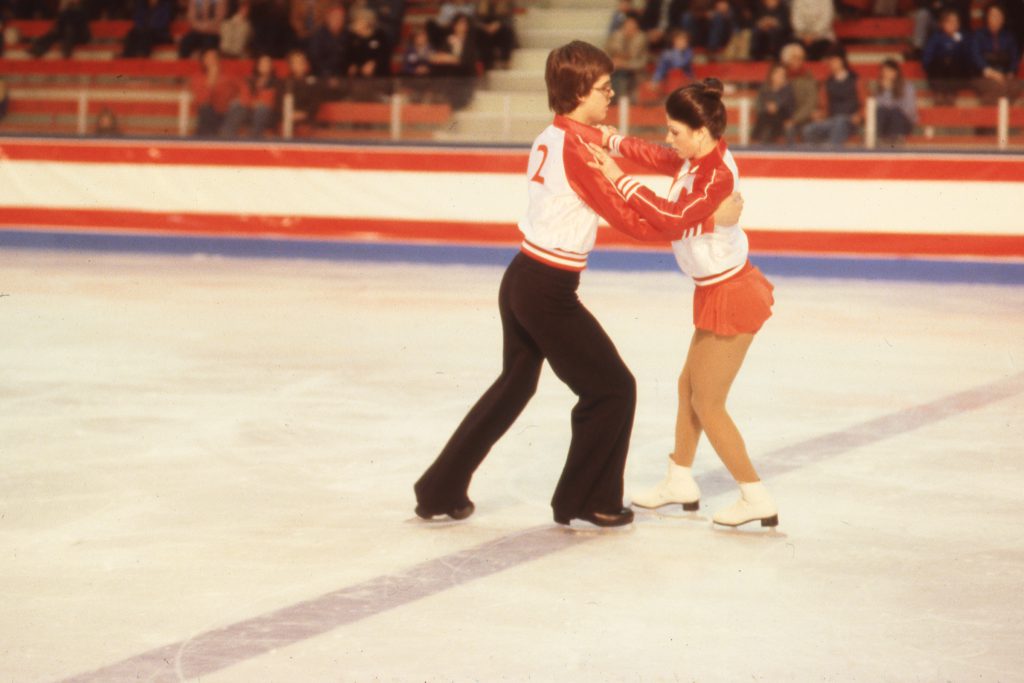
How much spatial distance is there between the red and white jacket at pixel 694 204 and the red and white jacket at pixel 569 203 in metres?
0.05

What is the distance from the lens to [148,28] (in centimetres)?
1559

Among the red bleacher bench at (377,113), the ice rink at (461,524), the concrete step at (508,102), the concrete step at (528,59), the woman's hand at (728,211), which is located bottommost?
the ice rink at (461,524)

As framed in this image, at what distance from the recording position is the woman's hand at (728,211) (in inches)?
182

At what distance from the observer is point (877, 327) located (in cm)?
946

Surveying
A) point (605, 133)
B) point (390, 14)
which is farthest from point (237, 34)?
point (605, 133)

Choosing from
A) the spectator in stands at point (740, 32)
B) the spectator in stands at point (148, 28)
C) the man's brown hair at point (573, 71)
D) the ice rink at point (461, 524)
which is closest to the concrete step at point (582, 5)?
the spectator in stands at point (740, 32)

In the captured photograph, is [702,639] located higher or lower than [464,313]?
higher

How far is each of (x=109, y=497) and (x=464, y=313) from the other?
4902 mm

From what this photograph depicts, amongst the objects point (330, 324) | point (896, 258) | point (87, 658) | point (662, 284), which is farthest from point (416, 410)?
point (896, 258)

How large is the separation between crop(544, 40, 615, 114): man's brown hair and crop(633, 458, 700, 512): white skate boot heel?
4.36 feet

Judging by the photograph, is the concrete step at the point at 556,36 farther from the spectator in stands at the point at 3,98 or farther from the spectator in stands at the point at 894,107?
the spectator in stands at the point at 3,98

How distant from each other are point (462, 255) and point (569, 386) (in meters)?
8.39

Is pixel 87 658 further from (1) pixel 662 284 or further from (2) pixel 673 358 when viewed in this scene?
(1) pixel 662 284

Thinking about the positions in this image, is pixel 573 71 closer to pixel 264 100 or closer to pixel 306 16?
pixel 264 100
